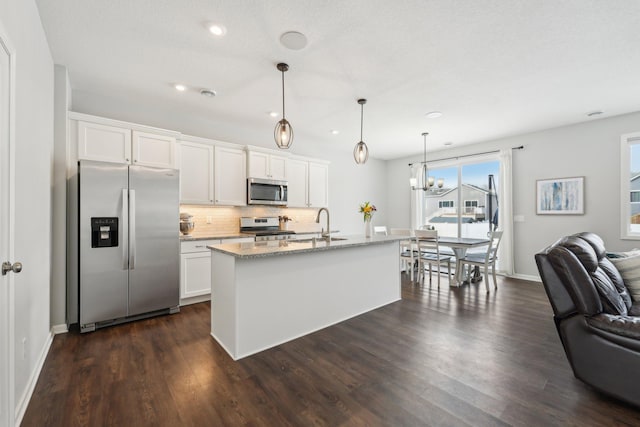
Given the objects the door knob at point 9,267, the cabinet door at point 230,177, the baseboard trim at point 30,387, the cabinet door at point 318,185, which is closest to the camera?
the door knob at point 9,267

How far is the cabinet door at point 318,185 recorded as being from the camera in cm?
552

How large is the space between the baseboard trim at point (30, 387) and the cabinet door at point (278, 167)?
3.39 meters

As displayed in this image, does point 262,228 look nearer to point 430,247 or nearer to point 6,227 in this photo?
point 430,247

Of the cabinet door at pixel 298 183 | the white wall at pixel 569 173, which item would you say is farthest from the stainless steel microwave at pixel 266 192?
the white wall at pixel 569 173

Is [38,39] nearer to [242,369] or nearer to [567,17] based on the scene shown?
[242,369]

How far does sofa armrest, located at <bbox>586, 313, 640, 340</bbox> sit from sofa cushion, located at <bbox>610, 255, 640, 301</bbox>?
0.94 metres

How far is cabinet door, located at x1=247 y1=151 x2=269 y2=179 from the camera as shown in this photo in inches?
180

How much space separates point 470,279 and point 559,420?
136 inches

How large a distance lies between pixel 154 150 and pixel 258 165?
5.06 ft

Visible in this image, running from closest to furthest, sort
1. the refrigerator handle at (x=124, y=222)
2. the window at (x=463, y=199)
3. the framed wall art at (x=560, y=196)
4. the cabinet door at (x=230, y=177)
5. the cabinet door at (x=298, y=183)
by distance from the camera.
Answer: the refrigerator handle at (x=124, y=222) < the cabinet door at (x=230, y=177) < the framed wall art at (x=560, y=196) < the cabinet door at (x=298, y=183) < the window at (x=463, y=199)

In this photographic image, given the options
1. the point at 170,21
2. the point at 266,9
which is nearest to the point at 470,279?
the point at 266,9

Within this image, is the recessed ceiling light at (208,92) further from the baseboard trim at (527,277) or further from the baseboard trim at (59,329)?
the baseboard trim at (527,277)

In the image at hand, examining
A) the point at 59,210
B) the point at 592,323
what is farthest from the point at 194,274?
the point at 592,323

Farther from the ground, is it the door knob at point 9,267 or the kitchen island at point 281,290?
the door knob at point 9,267
